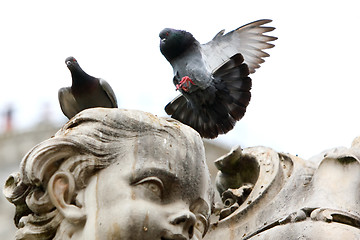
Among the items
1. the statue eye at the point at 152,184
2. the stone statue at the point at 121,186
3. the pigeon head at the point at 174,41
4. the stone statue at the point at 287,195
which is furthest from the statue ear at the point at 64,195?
the pigeon head at the point at 174,41

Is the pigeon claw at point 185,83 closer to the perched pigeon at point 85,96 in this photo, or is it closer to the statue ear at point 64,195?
the perched pigeon at point 85,96

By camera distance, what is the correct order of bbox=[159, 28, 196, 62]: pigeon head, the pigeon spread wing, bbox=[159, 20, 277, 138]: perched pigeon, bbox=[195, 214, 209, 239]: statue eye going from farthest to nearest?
bbox=[159, 28, 196, 62]: pigeon head
the pigeon spread wing
bbox=[159, 20, 277, 138]: perched pigeon
bbox=[195, 214, 209, 239]: statue eye

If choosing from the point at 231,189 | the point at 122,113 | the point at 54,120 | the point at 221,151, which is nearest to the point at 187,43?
the point at 231,189

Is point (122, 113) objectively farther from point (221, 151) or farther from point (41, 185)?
point (221, 151)

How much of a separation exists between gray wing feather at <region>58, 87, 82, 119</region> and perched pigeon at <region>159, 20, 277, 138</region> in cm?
58

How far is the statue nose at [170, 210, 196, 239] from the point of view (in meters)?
5.08

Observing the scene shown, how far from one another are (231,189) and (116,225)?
1331 mm

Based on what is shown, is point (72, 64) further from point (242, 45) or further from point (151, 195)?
point (151, 195)

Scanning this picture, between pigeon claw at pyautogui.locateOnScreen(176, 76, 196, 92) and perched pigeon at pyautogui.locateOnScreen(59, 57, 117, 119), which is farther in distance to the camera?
pigeon claw at pyautogui.locateOnScreen(176, 76, 196, 92)

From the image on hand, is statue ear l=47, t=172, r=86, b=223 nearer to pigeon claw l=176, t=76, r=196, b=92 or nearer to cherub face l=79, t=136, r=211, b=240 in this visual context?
cherub face l=79, t=136, r=211, b=240

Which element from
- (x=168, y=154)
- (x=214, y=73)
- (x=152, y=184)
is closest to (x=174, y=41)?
(x=214, y=73)

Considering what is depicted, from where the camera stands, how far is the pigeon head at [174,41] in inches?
308

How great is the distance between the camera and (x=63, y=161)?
5223 millimetres

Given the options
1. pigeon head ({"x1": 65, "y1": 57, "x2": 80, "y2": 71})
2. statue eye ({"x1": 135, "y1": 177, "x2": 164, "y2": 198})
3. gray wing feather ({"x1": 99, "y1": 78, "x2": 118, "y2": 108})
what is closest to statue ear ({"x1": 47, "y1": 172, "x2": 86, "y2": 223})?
statue eye ({"x1": 135, "y1": 177, "x2": 164, "y2": 198})
